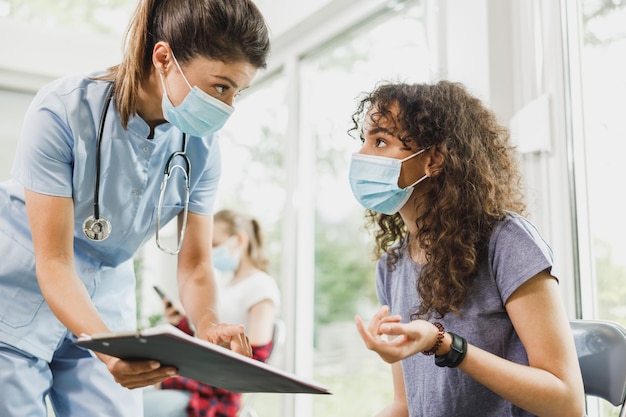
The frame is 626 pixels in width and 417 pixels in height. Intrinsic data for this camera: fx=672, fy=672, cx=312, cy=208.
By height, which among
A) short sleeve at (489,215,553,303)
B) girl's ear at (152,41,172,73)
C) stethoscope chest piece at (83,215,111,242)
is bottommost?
short sleeve at (489,215,553,303)

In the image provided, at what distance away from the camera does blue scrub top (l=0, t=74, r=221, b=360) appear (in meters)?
1.30

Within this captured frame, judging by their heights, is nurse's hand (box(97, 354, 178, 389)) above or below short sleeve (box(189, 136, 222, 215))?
below

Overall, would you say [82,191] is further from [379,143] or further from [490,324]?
[490,324]

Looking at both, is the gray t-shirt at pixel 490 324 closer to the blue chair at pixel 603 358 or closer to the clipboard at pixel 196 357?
the blue chair at pixel 603 358

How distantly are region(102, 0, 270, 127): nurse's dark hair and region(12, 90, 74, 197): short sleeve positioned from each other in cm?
12

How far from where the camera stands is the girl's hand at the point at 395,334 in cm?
98

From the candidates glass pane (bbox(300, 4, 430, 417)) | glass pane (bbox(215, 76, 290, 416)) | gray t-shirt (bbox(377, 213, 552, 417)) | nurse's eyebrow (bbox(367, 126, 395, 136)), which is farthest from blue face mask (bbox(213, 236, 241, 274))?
gray t-shirt (bbox(377, 213, 552, 417))

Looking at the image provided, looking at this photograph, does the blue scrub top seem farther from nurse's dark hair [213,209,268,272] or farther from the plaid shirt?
nurse's dark hair [213,209,268,272]

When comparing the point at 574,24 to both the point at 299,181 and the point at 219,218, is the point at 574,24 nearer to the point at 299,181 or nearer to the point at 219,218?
the point at 299,181

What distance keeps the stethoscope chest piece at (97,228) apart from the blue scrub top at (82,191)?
0.05ft

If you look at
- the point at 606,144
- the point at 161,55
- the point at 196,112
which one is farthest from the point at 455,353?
the point at 606,144

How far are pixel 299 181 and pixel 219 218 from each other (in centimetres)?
42

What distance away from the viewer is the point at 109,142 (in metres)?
1.36

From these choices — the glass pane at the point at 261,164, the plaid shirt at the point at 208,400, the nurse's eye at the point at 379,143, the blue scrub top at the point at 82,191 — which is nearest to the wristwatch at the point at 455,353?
the nurse's eye at the point at 379,143
